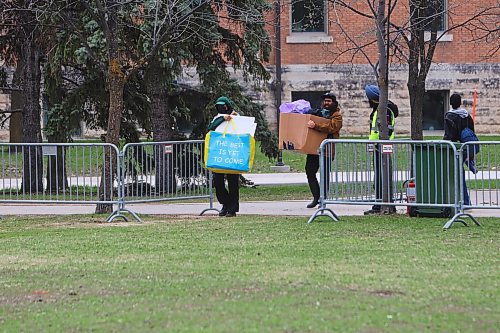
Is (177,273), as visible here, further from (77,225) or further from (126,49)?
(126,49)

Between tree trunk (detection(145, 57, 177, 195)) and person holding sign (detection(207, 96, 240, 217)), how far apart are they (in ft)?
2.69

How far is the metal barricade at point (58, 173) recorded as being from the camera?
586 inches

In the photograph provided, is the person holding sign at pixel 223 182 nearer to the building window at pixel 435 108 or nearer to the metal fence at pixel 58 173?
the metal fence at pixel 58 173

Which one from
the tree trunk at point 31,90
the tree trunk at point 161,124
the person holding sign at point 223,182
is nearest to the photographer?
the person holding sign at point 223,182

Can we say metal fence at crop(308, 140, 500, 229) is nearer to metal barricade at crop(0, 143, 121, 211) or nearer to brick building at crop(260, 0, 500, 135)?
metal barricade at crop(0, 143, 121, 211)

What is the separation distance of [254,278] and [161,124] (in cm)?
1158

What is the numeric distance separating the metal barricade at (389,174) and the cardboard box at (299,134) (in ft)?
4.86

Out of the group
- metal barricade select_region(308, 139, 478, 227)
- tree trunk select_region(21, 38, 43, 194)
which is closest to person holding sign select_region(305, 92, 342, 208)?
metal barricade select_region(308, 139, 478, 227)

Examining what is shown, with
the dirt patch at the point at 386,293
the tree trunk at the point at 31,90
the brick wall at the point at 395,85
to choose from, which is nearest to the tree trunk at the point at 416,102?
the tree trunk at the point at 31,90

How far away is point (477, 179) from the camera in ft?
46.5

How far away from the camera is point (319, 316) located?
22.8ft

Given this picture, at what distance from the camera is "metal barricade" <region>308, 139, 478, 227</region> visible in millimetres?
13031

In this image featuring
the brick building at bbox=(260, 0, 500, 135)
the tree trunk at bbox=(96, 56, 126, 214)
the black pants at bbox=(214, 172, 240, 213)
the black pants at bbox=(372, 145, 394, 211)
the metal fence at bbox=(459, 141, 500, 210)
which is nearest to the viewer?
the metal fence at bbox=(459, 141, 500, 210)

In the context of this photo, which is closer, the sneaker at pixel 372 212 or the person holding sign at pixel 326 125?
the sneaker at pixel 372 212
